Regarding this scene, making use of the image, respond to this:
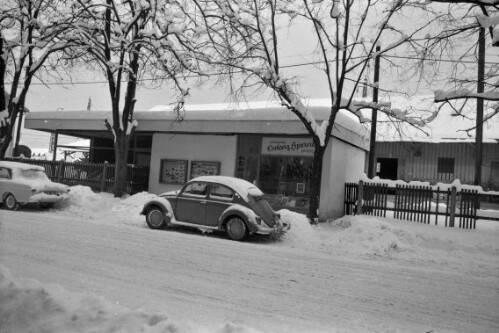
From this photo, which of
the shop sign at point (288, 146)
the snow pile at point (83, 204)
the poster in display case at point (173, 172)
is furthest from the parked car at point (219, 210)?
the poster in display case at point (173, 172)

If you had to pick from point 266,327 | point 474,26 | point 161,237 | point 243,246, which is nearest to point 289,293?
point 266,327

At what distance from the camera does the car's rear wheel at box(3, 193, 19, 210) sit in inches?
520

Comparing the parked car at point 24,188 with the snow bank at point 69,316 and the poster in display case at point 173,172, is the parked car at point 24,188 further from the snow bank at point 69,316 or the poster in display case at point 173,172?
the snow bank at point 69,316

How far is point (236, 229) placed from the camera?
33.5 feet

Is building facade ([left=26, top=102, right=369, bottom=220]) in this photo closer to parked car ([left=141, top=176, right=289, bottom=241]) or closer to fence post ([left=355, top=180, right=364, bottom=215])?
fence post ([left=355, top=180, right=364, bottom=215])

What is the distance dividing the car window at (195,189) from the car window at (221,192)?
25cm

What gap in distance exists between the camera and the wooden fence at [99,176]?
62.0ft

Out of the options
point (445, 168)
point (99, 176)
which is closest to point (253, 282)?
point (99, 176)

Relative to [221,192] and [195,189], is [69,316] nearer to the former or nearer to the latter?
[221,192]

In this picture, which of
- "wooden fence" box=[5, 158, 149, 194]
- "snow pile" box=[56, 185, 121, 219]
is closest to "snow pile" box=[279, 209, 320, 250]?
"snow pile" box=[56, 185, 121, 219]

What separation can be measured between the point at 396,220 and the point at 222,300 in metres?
9.71

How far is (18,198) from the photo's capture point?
43.2ft

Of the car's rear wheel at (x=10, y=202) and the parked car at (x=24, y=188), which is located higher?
the parked car at (x=24, y=188)

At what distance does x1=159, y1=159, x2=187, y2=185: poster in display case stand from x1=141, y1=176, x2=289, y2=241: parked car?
270 inches
